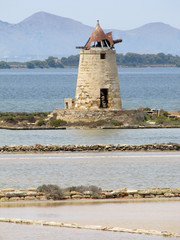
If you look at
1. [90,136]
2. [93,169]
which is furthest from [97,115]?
[93,169]

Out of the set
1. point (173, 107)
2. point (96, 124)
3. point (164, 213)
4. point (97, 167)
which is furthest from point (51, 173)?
point (173, 107)

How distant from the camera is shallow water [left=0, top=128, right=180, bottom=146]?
3400 centimetres

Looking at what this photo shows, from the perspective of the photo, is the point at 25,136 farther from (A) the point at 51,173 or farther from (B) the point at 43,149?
(A) the point at 51,173

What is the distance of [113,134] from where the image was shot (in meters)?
37.0

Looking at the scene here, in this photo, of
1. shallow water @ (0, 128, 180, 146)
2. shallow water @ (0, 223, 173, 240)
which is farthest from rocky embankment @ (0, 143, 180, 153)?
shallow water @ (0, 223, 173, 240)

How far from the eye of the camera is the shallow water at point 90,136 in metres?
34.0

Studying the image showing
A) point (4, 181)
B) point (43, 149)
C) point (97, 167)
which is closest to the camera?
point (4, 181)

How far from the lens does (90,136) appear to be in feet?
119

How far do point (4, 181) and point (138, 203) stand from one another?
19.1 ft

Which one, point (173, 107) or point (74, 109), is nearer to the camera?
point (74, 109)

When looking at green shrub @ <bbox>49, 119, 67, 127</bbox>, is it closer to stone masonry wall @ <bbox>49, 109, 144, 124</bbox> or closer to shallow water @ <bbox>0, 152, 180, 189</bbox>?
stone masonry wall @ <bbox>49, 109, 144, 124</bbox>

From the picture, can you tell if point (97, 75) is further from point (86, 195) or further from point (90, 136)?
point (86, 195)

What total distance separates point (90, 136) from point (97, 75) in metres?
4.33

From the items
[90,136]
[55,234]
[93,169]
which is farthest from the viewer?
[90,136]
